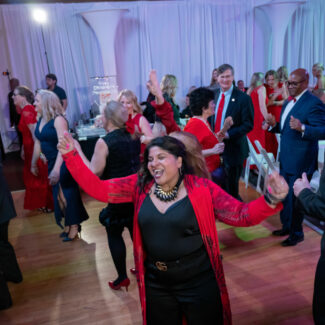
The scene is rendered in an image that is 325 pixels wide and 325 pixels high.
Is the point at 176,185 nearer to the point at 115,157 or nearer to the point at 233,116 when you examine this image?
the point at 115,157

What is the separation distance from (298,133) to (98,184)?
2035mm

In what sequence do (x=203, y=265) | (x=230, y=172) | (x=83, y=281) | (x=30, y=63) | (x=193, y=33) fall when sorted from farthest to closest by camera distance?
(x=193, y=33) → (x=30, y=63) → (x=230, y=172) → (x=83, y=281) → (x=203, y=265)

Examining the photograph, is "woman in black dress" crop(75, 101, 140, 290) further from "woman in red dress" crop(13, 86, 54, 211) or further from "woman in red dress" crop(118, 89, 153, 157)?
"woman in red dress" crop(13, 86, 54, 211)

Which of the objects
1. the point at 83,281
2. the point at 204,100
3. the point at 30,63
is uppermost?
the point at 30,63

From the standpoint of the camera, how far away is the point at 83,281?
2.95 meters

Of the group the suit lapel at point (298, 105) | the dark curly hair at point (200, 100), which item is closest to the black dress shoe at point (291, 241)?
the suit lapel at point (298, 105)

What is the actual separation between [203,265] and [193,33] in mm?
8043

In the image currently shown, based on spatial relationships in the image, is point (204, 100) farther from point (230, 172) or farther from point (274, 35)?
point (274, 35)

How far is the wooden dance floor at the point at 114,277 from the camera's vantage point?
97.5 inches

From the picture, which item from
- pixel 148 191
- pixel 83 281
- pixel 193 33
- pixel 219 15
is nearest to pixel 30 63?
pixel 193 33

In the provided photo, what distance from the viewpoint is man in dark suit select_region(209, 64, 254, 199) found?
3408 mm

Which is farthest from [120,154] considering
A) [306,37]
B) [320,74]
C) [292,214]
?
[306,37]

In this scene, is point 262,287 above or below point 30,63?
below

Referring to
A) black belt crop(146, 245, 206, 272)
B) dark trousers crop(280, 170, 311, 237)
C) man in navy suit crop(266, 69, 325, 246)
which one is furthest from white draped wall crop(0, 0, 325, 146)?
black belt crop(146, 245, 206, 272)
